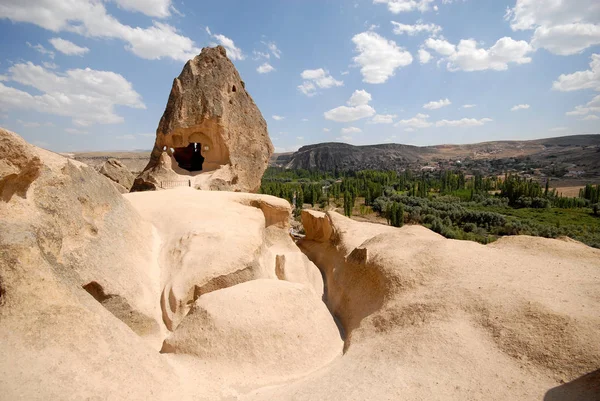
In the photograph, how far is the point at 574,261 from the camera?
568cm

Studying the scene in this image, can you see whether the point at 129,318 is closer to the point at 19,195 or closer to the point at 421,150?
the point at 19,195

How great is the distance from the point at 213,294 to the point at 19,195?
2.97 metres

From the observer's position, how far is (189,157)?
60.8 ft

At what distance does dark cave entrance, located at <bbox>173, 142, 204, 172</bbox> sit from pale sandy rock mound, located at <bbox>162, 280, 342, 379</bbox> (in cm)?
1386

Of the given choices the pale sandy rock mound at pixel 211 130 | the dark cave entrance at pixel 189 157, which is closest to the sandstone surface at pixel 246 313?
the pale sandy rock mound at pixel 211 130

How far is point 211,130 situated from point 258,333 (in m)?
11.7

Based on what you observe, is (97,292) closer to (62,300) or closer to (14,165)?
(62,300)

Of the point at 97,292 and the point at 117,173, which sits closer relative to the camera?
the point at 97,292

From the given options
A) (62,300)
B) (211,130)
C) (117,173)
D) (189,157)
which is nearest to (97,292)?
(62,300)

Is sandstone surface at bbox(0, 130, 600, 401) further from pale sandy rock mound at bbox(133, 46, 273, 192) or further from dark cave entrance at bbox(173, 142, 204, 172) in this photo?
dark cave entrance at bbox(173, 142, 204, 172)

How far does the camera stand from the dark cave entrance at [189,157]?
1822cm

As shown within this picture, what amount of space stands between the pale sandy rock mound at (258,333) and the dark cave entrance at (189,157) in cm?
Result: 1386

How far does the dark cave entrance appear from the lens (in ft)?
59.8

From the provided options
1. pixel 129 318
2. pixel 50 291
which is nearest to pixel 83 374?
pixel 50 291
